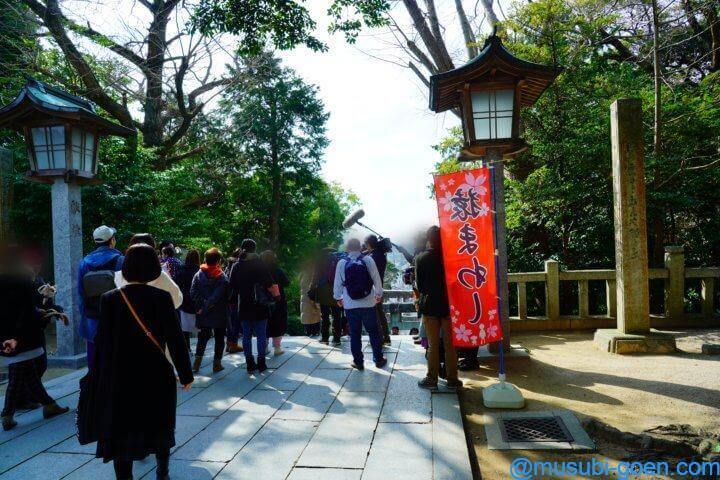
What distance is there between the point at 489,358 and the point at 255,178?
68.5 ft

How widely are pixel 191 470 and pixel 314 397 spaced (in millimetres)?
2000

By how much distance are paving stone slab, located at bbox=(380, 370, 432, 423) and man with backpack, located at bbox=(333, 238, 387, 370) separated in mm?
682

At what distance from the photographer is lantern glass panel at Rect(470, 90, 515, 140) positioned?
6676mm

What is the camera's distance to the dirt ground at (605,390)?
4.10 m

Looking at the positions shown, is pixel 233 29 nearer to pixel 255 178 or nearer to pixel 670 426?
pixel 670 426

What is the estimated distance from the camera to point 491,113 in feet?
21.9

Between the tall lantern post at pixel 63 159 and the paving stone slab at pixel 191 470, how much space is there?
4483 mm

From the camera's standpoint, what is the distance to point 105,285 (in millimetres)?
5016

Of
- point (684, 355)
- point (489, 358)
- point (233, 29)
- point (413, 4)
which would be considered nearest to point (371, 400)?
point (489, 358)

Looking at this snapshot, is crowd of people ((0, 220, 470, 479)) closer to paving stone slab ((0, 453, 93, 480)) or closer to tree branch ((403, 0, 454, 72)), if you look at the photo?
paving stone slab ((0, 453, 93, 480))

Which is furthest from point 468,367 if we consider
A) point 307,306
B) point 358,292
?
point 307,306

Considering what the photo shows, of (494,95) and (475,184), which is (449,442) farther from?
(494,95)

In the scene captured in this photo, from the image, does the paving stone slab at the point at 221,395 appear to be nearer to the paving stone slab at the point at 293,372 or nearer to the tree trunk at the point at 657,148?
the paving stone slab at the point at 293,372

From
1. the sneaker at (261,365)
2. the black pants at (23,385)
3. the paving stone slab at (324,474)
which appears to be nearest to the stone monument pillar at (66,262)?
the black pants at (23,385)
